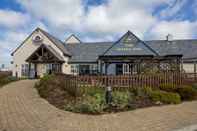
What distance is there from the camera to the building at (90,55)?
107 ft

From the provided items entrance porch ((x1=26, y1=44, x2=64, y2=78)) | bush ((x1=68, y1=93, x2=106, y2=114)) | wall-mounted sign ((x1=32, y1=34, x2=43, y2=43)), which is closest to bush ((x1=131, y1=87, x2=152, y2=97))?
bush ((x1=68, y1=93, x2=106, y2=114))

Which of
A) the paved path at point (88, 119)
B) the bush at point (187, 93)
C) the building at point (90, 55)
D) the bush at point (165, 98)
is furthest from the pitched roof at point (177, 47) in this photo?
the paved path at point (88, 119)

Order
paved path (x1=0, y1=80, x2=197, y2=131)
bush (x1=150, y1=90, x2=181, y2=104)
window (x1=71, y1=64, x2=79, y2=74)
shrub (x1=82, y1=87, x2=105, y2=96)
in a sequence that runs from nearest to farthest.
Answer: paved path (x1=0, y1=80, x2=197, y2=131), bush (x1=150, y1=90, x2=181, y2=104), shrub (x1=82, y1=87, x2=105, y2=96), window (x1=71, y1=64, x2=79, y2=74)

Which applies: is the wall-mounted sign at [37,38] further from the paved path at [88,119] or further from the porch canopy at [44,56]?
the paved path at [88,119]

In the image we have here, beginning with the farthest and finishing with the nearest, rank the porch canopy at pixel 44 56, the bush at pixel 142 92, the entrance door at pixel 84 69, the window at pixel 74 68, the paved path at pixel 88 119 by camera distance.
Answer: the window at pixel 74 68
the entrance door at pixel 84 69
the porch canopy at pixel 44 56
the bush at pixel 142 92
the paved path at pixel 88 119

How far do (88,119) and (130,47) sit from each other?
2444 cm

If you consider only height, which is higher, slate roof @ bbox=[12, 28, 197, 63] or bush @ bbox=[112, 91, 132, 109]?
slate roof @ bbox=[12, 28, 197, 63]

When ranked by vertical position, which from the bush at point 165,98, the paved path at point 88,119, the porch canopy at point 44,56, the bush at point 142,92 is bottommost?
the paved path at point 88,119

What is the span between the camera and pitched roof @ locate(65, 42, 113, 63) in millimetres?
38906

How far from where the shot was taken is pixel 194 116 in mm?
10156

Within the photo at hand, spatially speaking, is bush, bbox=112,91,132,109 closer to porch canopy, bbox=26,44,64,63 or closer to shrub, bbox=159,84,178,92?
shrub, bbox=159,84,178,92

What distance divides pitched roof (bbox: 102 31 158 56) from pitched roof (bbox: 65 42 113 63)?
17.7 feet

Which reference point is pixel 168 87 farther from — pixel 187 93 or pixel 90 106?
pixel 90 106

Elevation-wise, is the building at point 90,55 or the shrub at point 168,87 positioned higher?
the building at point 90,55
